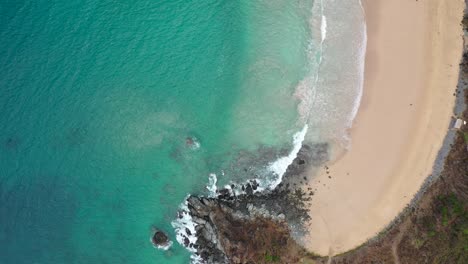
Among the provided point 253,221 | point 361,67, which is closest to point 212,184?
point 253,221

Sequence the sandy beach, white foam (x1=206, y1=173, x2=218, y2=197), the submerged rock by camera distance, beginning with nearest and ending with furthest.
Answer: the sandy beach → white foam (x1=206, y1=173, x2=218, y2=197) → the submerged rock

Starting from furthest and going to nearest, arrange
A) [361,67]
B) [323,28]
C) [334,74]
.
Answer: [323,28] → [334,74] → [361,67]

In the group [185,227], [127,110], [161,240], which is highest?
[127,110]

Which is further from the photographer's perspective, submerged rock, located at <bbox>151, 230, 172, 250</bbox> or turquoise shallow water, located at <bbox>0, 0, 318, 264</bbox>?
submerged rock, located at <bbox>151, 230, 172, 250</bbox>

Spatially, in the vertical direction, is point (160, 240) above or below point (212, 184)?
below

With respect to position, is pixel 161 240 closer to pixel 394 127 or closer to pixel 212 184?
pixel 212 184

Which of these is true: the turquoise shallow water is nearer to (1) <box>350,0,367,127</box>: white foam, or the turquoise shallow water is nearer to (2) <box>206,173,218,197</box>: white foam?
(2) <box>206,173,218,197</box>: white foam

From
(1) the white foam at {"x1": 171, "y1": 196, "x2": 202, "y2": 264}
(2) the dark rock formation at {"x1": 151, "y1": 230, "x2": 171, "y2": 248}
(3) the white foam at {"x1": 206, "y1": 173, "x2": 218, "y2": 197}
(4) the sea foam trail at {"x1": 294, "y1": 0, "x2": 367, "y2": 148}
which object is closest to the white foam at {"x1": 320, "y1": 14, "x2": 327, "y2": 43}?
(4) the sea foam trail at {"x1": 294, "y1": 0, "x2": 367, "y2": 148}
